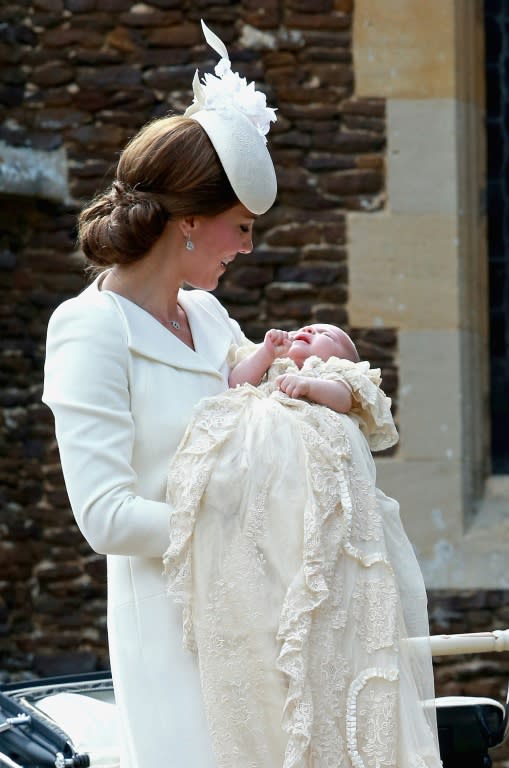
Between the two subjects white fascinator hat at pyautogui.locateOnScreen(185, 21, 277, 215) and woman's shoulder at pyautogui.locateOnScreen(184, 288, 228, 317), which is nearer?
white fascinator hat at pyautogui.locateOnScreen(185, 21, 277, 215)

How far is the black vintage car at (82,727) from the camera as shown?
2.94 meters

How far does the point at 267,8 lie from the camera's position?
604cm

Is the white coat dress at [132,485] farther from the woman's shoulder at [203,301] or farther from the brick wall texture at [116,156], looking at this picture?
the brick wall texture at [116,156]

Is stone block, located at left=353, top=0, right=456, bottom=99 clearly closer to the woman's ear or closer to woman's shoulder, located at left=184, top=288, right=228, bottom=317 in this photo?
woman's shoulder, located at left=184, top=288, right=228, bottom=317

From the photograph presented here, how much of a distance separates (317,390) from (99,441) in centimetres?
44

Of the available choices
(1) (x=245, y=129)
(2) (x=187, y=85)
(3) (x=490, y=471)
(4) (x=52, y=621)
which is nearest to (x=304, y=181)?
(2) (x=187, y=85)

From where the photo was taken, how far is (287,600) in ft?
7.66

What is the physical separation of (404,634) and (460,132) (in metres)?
4.09

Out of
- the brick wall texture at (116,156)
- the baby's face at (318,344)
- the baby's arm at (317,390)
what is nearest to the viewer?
the baby's arm at (317,390)

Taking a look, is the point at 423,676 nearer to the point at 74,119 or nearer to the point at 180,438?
the point at 180,438

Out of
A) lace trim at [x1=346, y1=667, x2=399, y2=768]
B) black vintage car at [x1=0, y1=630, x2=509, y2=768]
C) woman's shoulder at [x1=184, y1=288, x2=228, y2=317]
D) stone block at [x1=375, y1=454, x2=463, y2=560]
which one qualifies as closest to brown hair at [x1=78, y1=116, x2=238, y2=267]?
woman's shoulder at [x1=184, y1=288, x2=228, y2=317]

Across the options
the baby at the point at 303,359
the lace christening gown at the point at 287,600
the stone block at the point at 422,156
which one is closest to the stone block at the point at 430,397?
the stone block at the point at 422,156

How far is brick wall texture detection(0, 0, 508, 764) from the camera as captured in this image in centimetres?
603

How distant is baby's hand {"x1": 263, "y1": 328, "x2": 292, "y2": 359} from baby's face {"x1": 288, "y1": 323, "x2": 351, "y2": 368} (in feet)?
0.11
